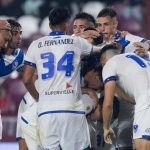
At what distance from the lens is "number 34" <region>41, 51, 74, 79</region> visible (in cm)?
543

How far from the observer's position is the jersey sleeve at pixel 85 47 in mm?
5527

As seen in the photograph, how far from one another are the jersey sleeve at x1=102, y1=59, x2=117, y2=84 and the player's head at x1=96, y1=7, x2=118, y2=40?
0.87 metres

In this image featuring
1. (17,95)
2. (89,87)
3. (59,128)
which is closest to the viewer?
(59,128)

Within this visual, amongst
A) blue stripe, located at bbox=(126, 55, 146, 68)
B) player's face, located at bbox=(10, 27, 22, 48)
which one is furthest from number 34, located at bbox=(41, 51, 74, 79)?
player's face, located at bbox=(10, 27, 22, 48)

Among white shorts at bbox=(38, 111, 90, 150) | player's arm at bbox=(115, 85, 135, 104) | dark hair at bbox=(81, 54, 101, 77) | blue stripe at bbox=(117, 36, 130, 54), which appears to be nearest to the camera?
white shorts at bbox=(38, 111, 90, 150)

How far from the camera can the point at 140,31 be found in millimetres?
10812

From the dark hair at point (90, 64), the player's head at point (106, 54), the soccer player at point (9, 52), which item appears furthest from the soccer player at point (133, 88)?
the soccer player at point (9, 52)

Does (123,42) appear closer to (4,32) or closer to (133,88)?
(133,88)

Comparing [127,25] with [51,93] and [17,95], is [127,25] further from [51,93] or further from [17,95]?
[51,93]

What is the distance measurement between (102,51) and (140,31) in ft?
17.2

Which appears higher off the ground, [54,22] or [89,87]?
[54,22]

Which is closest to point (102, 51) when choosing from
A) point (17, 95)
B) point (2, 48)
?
point (2, 48)

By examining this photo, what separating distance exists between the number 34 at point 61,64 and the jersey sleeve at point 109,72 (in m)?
0.26

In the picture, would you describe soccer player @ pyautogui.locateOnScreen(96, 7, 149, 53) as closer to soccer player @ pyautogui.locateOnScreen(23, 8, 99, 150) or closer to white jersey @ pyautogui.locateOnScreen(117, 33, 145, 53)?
white jersey @ pyautogui.locateOnScreen(117, 33, 145, 53)
